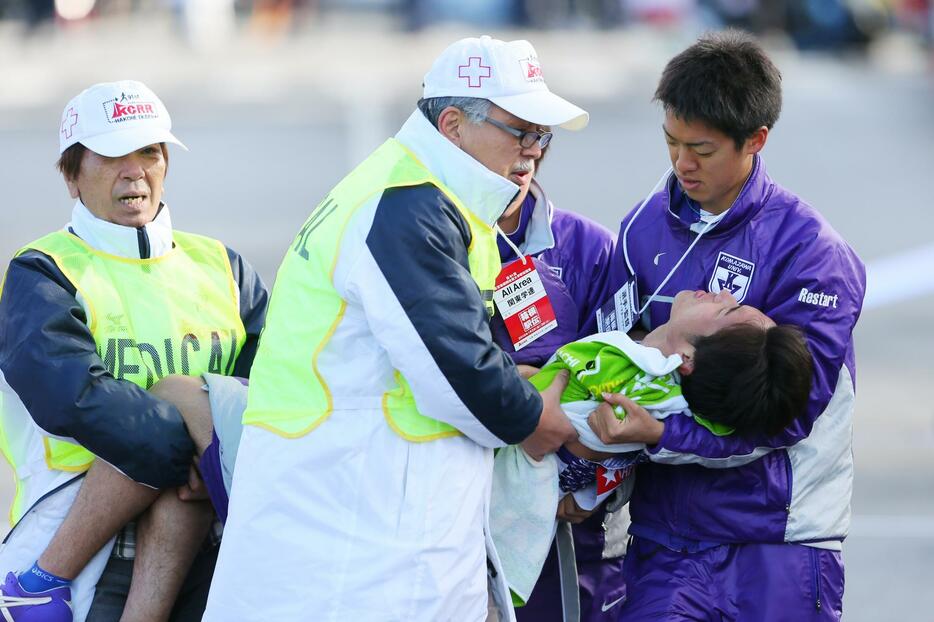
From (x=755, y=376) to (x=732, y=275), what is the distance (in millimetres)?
393

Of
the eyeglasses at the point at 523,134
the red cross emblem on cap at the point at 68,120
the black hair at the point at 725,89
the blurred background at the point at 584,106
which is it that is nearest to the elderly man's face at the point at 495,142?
the eyeglasses at the point at 523,134

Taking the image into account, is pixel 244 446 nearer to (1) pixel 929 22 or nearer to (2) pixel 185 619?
(2) pixel 185 619

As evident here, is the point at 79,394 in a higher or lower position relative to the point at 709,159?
lower

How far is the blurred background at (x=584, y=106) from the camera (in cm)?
1038

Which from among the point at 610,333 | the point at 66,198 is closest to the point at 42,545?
the point at 610,333

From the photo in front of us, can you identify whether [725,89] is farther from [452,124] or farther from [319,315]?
[319,315]

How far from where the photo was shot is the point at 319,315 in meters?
4.02

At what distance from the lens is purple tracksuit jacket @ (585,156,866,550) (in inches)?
173

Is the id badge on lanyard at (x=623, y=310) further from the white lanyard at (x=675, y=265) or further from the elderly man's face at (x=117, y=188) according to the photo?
the elderly man's face at (x=117, y=188)

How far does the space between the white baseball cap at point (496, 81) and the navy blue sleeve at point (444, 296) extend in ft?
1.09

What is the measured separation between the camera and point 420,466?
4008 millimetres

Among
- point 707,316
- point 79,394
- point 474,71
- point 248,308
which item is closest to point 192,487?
point 79,394

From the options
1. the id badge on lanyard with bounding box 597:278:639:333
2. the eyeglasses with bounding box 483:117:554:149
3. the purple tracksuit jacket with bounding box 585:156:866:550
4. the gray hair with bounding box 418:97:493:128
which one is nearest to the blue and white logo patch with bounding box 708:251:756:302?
the purple tracksuit jacket with bounding box 585:156:866:550

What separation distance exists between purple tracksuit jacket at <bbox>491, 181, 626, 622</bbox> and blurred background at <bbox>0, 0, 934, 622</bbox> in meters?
2.66
